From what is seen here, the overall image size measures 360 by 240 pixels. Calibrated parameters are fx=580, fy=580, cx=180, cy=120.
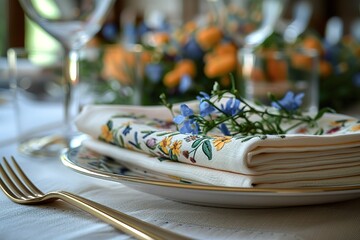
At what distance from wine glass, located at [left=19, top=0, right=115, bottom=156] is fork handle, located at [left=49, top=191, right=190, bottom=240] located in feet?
1.00

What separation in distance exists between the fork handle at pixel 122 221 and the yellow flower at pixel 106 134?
0.39 feet

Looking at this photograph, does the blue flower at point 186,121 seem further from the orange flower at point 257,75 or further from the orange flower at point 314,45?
the orange flower at point 314,45

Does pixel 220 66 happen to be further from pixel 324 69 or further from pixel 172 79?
pixel 324 69

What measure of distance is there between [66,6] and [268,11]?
43 cm

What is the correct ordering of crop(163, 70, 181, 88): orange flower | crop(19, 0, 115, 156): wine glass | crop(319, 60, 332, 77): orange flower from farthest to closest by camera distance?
crop(319, 60, 332, 77): orange flower < crop(163, 70, 181, 88): orange flower < crop(19, 0, 115, 156): wine glass

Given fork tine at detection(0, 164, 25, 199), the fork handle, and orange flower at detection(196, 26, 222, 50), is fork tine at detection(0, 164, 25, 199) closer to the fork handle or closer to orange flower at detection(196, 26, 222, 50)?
the fork handle

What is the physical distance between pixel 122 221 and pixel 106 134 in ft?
0.60

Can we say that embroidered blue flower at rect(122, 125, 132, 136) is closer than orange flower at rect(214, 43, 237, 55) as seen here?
Yes

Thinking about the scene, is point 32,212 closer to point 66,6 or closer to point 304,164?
point 304,164

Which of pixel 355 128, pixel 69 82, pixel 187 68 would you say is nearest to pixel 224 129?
pixel 355 128

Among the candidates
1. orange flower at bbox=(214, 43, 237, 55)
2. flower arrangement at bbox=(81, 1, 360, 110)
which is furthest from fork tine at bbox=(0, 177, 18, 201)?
orange flower at bbox=(214, 43, 237, 55)

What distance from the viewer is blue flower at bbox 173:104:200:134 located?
0.49 metres

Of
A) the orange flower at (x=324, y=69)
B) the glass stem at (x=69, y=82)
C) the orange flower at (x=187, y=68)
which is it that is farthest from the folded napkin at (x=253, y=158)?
the orange flower at (x=324, y=69)

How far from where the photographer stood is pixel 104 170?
0.50 metres
